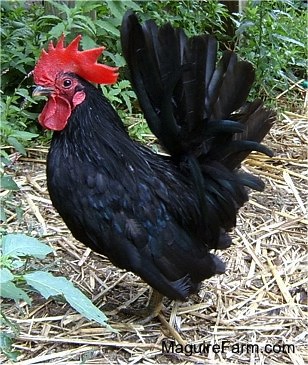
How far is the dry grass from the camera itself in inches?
110

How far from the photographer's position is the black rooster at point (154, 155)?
8.83ft

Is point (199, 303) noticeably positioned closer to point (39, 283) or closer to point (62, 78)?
point (62, 78)

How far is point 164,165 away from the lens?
2939 mm

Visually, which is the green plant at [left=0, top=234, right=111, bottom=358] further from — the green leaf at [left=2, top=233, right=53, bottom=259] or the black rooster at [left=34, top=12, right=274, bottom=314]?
the black rooster at [left=34, top=12, right=274, bottom=314]

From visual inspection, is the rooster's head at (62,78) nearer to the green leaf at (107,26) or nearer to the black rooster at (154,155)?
the black rooster at (154,155)

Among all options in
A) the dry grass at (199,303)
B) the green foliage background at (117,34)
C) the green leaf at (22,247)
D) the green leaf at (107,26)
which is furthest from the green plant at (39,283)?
the green leaf at (107,26)

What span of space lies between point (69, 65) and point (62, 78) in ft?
0.21

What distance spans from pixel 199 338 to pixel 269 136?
2.06m

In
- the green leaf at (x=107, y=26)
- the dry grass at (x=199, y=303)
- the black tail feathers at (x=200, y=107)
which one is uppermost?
the black tail feathers at (x=200, y=107)

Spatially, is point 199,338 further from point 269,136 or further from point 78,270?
point 269,136

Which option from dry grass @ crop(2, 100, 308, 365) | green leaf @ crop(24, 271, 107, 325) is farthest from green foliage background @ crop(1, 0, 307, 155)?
green leaf @ crop(24, 271, 107, 325)

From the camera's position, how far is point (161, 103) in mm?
2814

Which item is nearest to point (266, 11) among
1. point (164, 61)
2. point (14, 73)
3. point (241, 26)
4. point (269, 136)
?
point (241, 26)

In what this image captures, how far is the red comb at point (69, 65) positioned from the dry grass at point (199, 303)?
97 cm
